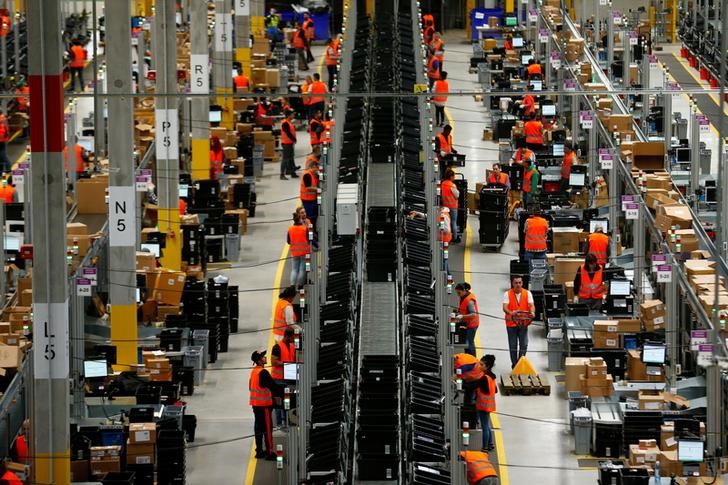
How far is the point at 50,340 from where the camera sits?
1797 cm

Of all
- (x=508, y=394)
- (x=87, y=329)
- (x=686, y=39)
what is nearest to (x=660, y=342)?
(x=508, y=394)

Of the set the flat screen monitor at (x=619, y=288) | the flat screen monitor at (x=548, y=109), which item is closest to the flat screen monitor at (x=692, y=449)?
the flat screen monitor at (x=619, y=288)

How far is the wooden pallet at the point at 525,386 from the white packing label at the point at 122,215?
4897mm

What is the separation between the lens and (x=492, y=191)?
2880 cm

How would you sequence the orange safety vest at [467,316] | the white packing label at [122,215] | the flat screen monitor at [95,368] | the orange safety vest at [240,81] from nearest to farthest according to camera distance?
the flat screen monitor at [95,368] < the white packing label at [122,215] < the orange safety vest at [467,316] < the orange safety vest at [240,81]

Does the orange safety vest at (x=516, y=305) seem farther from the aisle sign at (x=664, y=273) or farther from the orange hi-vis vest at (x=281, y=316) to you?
the orange hi-vis vest at (x=281, y=316)

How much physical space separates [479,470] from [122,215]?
6223 millimetres

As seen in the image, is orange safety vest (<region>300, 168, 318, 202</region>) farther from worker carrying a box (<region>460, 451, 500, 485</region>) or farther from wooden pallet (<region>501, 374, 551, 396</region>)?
worker carrying a box (<region>460, 451, 500, 485</region>)

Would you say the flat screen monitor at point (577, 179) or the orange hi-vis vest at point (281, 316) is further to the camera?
the flat screen monitor at point (577, 179)

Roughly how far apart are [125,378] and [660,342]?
6386 millimetres

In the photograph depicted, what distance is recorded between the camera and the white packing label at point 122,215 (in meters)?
22.6

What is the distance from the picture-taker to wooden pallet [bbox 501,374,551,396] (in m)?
23.0

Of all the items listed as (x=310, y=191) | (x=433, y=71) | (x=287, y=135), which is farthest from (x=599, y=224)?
(x=433, y=71)

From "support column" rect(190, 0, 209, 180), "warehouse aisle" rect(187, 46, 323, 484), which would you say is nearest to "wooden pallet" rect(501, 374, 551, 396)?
"warehouse aisle" rect(187, 46, 323, 484)
